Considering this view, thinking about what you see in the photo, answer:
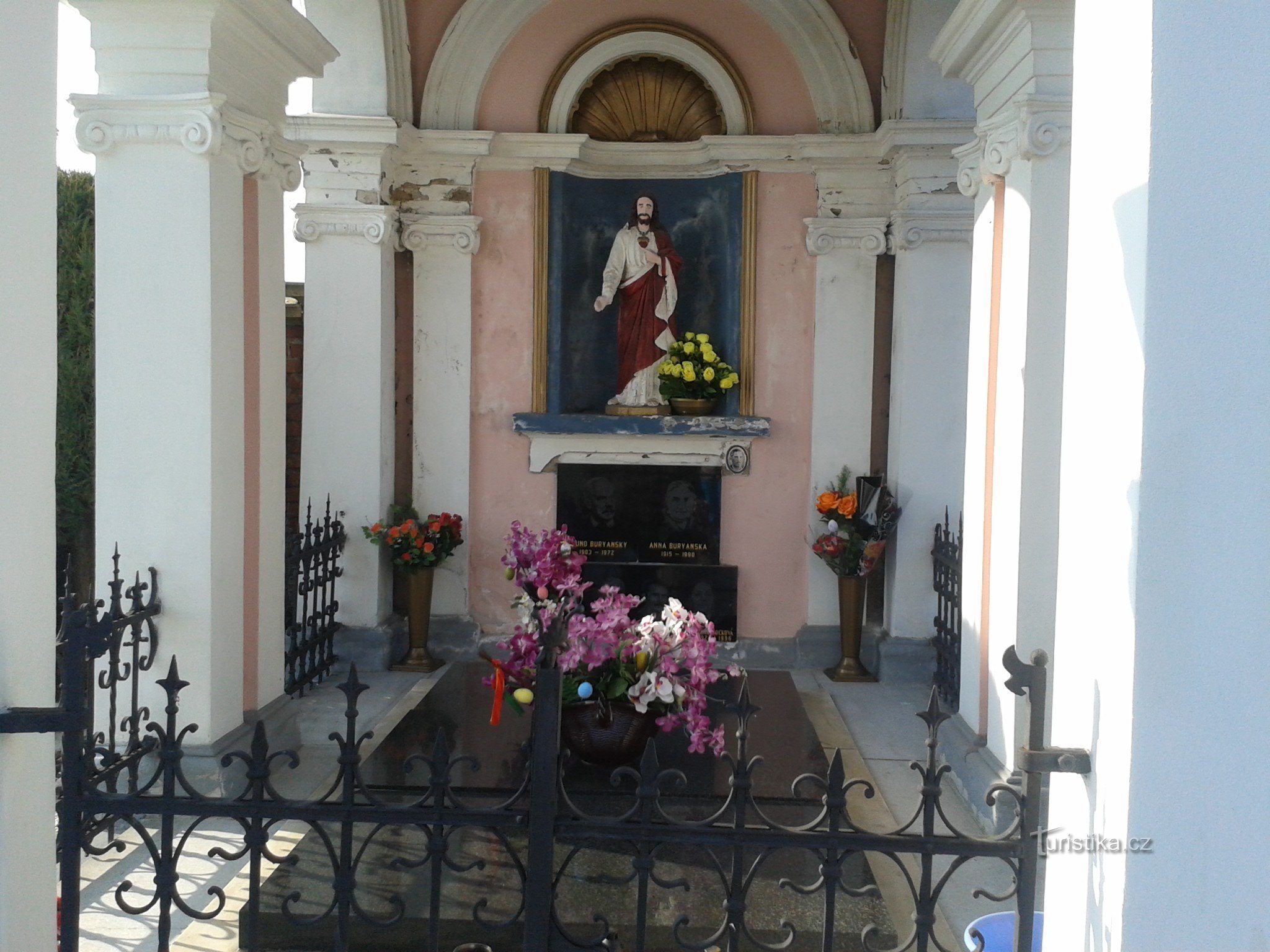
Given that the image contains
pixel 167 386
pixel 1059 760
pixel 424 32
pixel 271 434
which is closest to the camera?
pixel 1059 760

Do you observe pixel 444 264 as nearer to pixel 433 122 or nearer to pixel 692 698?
pixel 433 122

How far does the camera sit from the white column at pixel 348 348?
720 cm

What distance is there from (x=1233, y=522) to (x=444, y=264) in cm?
637

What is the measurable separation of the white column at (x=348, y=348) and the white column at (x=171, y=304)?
8.14 ft

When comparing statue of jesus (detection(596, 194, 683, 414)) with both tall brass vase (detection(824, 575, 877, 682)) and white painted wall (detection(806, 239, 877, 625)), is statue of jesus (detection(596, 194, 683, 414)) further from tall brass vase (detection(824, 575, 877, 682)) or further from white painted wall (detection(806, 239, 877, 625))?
tall brass vase (detection(824, 575, 877, 682))

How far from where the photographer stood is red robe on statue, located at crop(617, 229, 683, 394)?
26.2ft

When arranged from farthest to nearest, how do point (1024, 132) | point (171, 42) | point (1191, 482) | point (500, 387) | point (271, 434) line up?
point (500, 387) → point (271, 434) → point (171, 42) → point (1024, 132) → point (1191, 482)

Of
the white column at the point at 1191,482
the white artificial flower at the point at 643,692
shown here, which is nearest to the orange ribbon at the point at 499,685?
the white artificial flower at the point at 643,692

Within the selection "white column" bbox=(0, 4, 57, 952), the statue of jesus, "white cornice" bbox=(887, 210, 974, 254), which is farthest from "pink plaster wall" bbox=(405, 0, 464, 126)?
"white column" bbox=(0, 4, 57, 952)

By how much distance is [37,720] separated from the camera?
2.18 meters

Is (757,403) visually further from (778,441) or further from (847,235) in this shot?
(847,235)

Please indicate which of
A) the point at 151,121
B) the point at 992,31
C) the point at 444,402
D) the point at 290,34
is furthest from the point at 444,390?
the point at 992,31

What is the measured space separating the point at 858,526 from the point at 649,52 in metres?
3.48

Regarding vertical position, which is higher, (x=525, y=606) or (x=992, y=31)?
(x=992, y=31)
